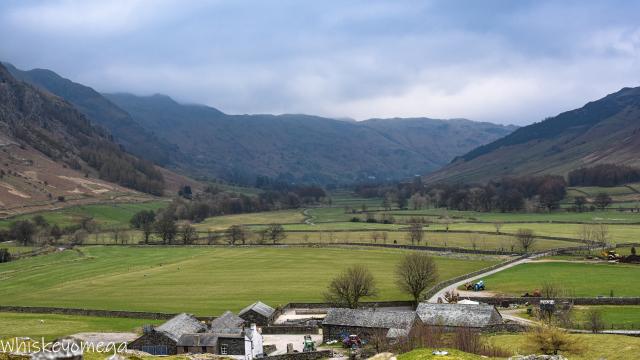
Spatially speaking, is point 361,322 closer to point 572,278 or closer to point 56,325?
point 56,325

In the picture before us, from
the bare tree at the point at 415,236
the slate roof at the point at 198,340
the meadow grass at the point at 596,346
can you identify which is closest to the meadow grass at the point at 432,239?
the bare tree at the point at 415,236

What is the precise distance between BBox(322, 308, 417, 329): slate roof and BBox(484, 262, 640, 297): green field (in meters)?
28.5

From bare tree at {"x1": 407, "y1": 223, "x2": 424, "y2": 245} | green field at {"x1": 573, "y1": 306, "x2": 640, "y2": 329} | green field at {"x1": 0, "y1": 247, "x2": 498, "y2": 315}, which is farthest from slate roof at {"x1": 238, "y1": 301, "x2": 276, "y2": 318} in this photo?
bare tree at {"x1": 407, "y1": 223, "x2": 424, "y2": 245}

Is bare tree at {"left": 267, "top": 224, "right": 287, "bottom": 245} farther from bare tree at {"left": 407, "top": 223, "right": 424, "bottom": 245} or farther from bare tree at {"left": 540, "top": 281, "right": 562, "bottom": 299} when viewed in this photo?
bare tree at {"left": 540, "top": 281, "right": 562, "bottom": 299}

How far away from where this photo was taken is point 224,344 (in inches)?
2416

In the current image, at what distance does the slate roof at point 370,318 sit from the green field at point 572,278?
28.5 m

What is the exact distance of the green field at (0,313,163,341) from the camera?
236ft

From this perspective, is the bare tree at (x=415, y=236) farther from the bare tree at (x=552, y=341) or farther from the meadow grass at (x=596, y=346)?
the bare tree at (x=552, y=341)

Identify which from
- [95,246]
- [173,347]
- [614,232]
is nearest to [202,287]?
[173,347]

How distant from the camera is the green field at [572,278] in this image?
87.2 m

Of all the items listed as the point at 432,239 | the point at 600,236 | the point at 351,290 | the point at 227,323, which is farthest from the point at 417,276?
the point at 600,236

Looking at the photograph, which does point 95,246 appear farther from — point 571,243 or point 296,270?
point 571,243

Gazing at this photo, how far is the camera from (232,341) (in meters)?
61.0

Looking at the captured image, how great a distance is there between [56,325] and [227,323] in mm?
24392
